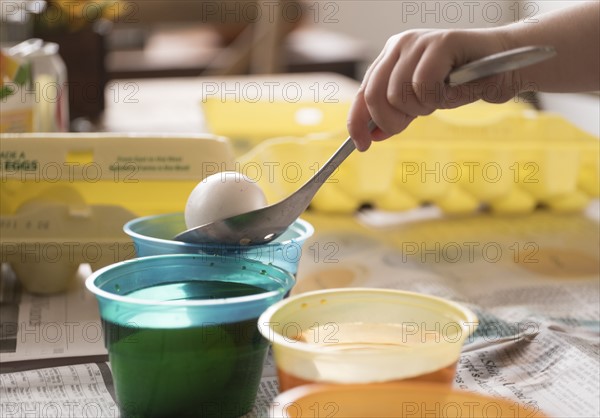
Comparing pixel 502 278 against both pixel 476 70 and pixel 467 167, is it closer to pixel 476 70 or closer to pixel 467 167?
pixel 467 167

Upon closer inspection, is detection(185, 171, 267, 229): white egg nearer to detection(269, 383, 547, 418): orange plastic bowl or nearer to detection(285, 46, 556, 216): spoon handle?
detection(285, 46, 556, 216): spoon handle

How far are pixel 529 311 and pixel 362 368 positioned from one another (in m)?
0.33

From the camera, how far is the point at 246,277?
1.99ft

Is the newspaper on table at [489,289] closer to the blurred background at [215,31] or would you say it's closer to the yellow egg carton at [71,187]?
the yellow egg carton at [71,187]

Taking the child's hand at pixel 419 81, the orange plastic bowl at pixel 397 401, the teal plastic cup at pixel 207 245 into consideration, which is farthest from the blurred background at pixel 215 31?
the orange plastic bowl at pixel 397 401

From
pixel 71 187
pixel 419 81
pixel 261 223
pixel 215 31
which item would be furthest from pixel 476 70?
pixel 215 31

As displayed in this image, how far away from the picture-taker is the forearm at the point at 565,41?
2.13ft

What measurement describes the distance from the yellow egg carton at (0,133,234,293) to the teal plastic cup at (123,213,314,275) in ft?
0.22

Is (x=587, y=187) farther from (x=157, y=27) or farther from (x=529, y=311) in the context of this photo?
(x=157, y=27)

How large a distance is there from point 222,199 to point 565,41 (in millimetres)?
293

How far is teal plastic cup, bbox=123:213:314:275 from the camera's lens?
650 millimetres

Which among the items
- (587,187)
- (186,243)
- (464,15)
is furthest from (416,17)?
(186,243)

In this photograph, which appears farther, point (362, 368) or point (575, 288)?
point (575, 288)

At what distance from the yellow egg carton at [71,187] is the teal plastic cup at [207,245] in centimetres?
7
